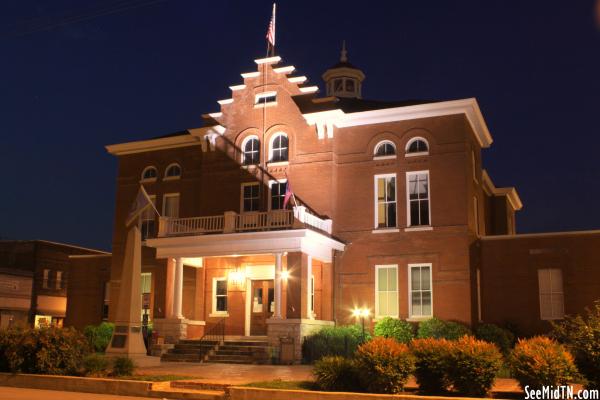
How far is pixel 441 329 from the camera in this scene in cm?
2533

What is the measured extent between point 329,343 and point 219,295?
694cm

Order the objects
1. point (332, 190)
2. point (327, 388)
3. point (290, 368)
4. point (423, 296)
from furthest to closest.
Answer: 1. point (332, 190)
2. point (423, 296)
3. point (290, 368)
4. point (327, 388)

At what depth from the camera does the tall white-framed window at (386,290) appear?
27578mm

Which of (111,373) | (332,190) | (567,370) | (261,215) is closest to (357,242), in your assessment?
(332,190)

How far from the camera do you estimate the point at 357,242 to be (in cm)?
2850

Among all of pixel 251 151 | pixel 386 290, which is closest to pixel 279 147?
pixel 251 151

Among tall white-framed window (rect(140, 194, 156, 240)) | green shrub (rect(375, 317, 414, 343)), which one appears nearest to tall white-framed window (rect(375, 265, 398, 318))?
green shrub (rect(375, 317, 414, 343))

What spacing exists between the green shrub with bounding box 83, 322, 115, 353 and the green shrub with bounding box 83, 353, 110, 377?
449 inches

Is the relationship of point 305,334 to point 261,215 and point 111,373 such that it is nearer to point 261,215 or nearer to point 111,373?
point 261,215

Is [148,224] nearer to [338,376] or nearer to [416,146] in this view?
[416,146]

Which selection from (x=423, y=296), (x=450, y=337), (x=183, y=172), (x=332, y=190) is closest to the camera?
(x=450, y=337)

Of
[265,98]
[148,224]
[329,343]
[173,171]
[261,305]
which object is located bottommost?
[329,343]

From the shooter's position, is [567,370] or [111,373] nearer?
[567,370]

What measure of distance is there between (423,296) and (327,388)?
1368 centimetres
